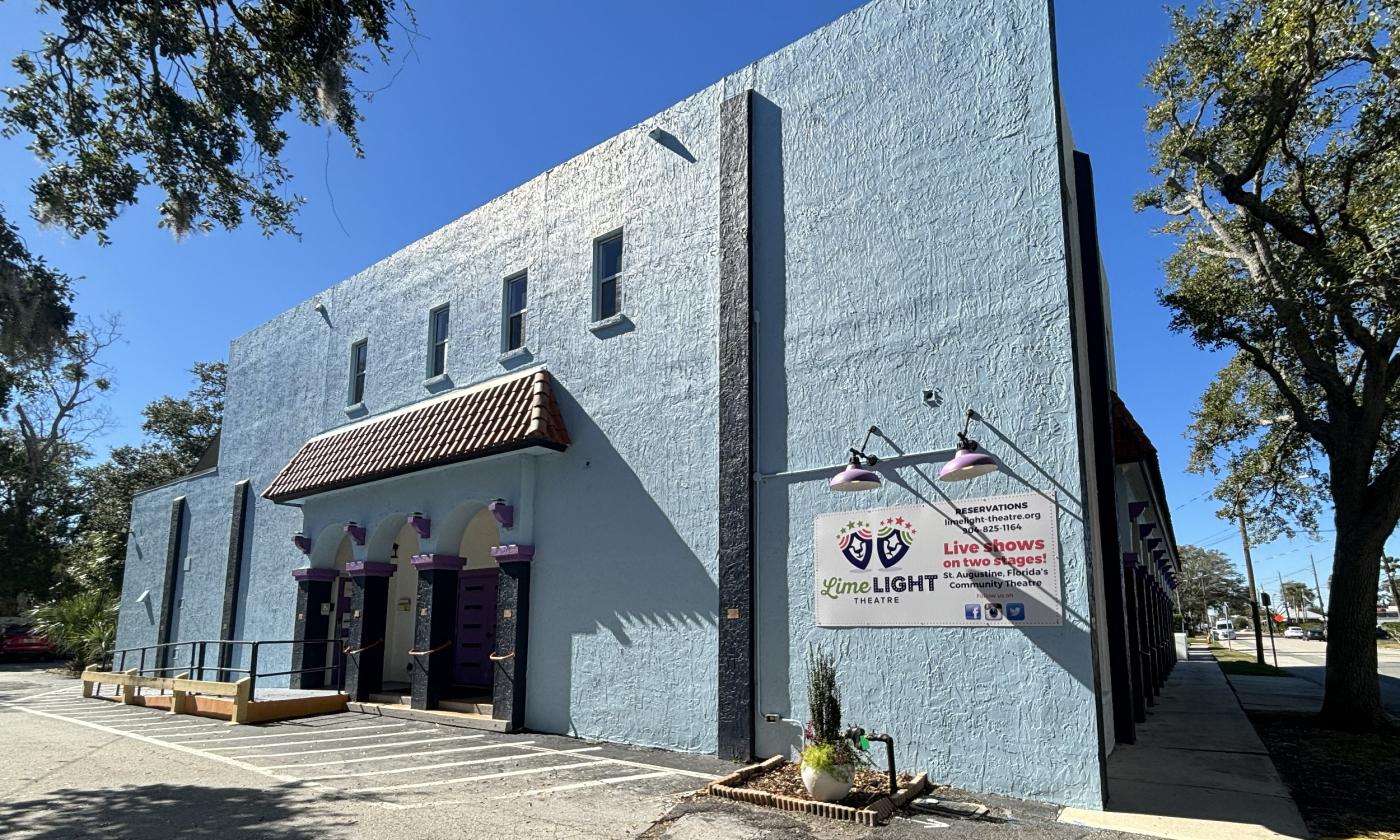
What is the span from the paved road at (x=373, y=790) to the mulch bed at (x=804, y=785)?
0.36 metres

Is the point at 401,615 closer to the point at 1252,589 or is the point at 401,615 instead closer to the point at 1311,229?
the point at 1311,229

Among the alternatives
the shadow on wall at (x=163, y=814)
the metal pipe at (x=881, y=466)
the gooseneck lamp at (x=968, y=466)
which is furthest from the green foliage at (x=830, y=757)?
the shadow on wall at (x=163, y=814)

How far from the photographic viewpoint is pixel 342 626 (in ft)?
56.6

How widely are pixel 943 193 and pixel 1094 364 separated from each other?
9.99ft

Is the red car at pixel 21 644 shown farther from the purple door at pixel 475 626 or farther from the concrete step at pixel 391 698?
the purple door at pixel 475 626

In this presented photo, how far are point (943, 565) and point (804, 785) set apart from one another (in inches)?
99.3

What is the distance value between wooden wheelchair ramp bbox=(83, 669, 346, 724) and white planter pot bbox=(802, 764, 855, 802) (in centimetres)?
1056

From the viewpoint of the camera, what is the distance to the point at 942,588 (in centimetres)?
859

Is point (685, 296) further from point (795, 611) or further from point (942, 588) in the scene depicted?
point (942, 588)

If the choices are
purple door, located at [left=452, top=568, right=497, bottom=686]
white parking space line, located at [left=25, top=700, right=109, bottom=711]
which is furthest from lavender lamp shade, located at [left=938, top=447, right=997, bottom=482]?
white parking space line, located at [left=25, top=700, right=109, bottom=711]

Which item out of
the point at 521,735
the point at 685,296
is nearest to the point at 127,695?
the point at 521,735

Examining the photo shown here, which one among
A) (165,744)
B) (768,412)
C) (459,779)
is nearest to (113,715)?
(165,744)

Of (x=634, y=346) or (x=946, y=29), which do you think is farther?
(x=634, y=346)

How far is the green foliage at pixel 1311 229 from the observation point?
10953mm
